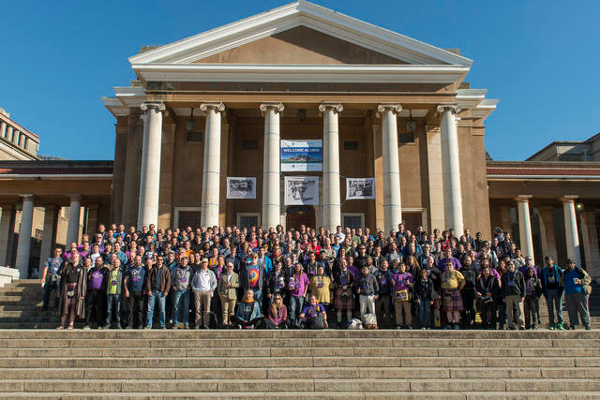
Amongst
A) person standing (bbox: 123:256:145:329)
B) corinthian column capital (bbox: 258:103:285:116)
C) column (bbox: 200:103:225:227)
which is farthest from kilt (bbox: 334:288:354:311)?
corinthian column capital (bbox: 258:103:285:116)

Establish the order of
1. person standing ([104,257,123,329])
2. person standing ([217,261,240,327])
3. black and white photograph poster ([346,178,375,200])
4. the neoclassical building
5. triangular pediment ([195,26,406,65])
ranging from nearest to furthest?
person standing ([104,257,123,329])
person standing ([217,261,240,327])
black and white photograph poster ([346,178,375,200])
the neoclassical building
triangular pediment ([195,26,406,65])

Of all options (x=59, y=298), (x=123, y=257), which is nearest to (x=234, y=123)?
(x=123, y=257)

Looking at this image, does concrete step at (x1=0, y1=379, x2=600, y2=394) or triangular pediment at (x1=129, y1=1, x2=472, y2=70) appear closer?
concrete step at (x1=0, y1=379, x2=600, y2=394)

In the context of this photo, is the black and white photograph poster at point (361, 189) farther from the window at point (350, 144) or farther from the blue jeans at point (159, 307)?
the blue jeans at point (159, 307)

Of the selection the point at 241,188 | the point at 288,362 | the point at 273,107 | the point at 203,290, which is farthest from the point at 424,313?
the point at 273,107

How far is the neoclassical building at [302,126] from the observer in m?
21.7

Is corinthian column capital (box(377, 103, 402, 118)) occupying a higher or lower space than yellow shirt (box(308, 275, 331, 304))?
higher

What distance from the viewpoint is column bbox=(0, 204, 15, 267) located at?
103 feet

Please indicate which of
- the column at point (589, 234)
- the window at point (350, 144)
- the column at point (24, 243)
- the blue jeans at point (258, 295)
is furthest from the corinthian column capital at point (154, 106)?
the column at point (589, 234)

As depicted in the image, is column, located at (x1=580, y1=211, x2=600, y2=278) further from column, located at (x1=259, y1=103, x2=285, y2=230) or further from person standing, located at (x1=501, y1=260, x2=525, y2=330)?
person standing, located at (x1=501, y1=260, x2=525, y2=330)

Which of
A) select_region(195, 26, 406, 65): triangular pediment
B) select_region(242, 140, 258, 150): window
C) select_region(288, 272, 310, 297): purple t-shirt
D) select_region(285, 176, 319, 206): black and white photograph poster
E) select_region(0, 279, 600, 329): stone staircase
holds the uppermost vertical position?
select_region(195, 26, 406, 65): triangular pediment

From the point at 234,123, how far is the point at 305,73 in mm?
4802

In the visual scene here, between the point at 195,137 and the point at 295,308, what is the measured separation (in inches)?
586

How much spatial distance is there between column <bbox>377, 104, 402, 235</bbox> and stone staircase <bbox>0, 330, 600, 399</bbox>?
11.1m
